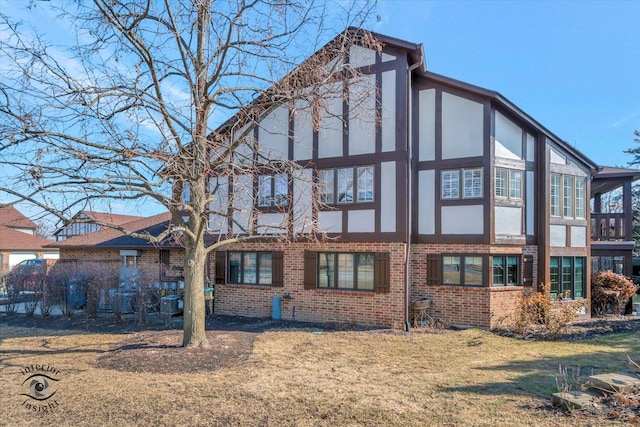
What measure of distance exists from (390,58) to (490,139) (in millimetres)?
3478

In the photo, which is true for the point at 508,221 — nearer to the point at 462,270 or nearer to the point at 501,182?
the point at 501,182

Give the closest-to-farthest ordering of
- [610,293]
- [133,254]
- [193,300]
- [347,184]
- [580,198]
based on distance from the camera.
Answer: [193,300] → [347,184] → [580,198] → [610,293] → [133,254]

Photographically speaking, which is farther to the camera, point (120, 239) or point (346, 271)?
point (120, 239)

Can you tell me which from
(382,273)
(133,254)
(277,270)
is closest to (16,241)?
(133,254)

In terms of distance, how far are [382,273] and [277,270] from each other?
3447 millimetres

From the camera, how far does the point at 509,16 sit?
1262cm

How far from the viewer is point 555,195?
44.1 ft

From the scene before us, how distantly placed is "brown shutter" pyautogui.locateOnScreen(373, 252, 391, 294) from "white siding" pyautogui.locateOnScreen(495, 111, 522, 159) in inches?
163

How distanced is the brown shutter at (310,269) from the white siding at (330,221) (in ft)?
2.76

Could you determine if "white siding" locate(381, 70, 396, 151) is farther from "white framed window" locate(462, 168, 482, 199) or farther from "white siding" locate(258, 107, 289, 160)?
"white siding" locate(258, 107, 289, 160)

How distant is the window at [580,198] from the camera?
14.0 metres

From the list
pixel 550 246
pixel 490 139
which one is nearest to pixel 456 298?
pixel 550 246

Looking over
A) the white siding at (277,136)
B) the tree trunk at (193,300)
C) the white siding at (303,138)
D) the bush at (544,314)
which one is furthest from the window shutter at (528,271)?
the tree trunk at (193,300)

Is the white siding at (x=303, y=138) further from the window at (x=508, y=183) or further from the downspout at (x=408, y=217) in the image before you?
the window at (x=508, y=183)
